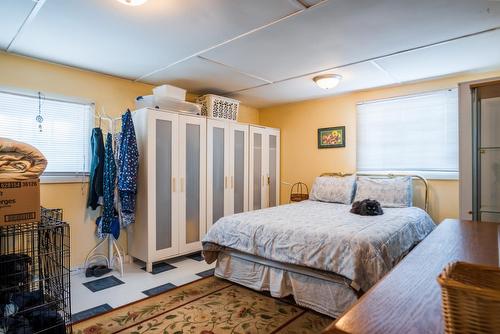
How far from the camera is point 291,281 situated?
2408mm

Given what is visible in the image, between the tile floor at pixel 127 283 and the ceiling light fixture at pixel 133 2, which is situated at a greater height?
the ceiling light fixture at pixel 133 2

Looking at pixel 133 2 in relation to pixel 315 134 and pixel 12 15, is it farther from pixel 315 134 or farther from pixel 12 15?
pixel 315 134

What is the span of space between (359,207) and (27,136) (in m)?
3.49

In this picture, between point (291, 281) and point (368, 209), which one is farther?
point (368, 209)

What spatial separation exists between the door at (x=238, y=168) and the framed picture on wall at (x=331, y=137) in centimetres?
117

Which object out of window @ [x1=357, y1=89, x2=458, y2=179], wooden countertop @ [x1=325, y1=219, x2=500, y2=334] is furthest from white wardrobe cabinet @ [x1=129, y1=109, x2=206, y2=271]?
wooden countertop @ [x1=325, y1=219, x2=500, y2=334]

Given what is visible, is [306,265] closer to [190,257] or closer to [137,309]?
[137,309]

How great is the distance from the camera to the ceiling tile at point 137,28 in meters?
1.95

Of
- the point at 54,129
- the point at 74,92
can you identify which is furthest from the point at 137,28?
the point at 54,129

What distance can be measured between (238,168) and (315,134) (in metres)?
1.38

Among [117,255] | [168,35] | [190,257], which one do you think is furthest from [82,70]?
[190,257]

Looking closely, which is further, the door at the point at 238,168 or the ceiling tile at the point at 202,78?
the door at the point at 238,168

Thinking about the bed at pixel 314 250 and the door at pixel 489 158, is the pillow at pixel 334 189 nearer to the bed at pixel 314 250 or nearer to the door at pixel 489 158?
the bed at pixel 314 250

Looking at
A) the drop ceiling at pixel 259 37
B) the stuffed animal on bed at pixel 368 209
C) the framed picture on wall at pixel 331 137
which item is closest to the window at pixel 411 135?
the framed picture on wall at pixel 331 137
